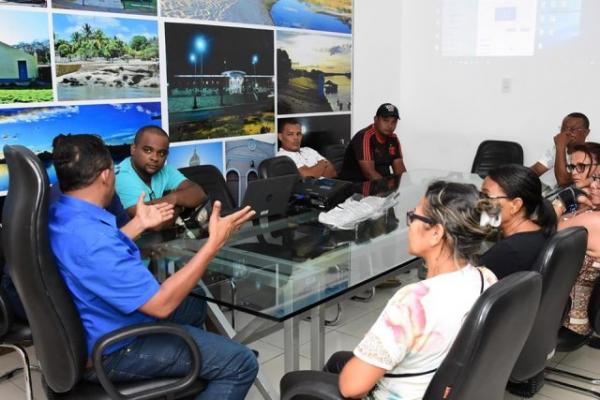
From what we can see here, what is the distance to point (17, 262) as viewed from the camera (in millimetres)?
1734

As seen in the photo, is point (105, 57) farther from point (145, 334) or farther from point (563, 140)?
point (563, 140)

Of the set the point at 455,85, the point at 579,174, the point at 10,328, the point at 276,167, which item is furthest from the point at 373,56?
the point at 10,328

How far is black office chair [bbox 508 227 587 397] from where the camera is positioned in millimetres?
Answer: 2016

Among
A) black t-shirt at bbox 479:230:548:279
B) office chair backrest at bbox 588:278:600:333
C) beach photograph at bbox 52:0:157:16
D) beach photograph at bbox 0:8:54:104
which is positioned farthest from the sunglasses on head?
beach photograph at bbox 52:0:157:16

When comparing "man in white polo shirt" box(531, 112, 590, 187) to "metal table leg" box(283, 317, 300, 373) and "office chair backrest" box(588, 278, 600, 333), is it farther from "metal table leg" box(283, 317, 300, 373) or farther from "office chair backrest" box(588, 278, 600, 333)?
"metal table leg" box(283, 317, 300, 373)

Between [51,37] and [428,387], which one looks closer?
[428,387]

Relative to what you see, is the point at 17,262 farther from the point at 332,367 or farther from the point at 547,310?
the point at 547,310

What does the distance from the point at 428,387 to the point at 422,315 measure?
17cm

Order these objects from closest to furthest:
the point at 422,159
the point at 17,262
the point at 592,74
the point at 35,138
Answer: the point at 17,262, the point at 35,138, the point at 592,74, the point at 422,159

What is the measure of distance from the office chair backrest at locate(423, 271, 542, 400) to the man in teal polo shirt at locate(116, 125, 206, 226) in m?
2.04

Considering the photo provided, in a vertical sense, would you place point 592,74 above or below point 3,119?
above

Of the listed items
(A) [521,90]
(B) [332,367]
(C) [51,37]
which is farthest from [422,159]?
(B) [332,367]

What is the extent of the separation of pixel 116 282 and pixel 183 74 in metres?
2.68

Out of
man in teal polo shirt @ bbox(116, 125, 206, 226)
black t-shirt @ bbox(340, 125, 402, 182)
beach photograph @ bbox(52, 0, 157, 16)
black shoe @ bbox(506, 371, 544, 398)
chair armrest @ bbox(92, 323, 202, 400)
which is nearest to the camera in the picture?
chair armrest @ bbox(92, 323, 202, 400)
